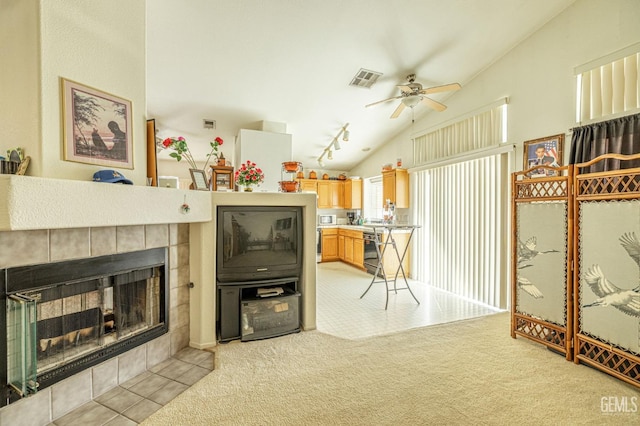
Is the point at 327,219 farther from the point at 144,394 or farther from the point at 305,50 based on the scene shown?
the point at 144,394

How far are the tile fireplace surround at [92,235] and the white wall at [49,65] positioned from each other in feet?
1.00

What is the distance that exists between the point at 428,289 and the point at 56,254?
4.82 metres

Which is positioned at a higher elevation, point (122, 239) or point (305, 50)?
point (305, 50)

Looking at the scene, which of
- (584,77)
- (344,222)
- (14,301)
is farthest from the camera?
(344,222)

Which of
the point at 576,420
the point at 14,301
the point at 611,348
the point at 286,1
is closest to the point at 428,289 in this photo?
the point at 611,348

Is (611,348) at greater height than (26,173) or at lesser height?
lesser

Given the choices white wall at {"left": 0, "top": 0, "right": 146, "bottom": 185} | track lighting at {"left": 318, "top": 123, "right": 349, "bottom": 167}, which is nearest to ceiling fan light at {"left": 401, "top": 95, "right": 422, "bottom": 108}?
track lighting at {"left": 318, "top": 123, "right": 349, "bottom": 167}

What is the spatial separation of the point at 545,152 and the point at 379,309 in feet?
9.27

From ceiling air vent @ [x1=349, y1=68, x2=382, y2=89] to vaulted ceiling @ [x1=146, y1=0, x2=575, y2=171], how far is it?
0.25 ft

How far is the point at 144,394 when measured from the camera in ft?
6.34

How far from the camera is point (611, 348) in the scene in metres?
2.09

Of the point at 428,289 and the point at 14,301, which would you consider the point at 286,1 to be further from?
the point at 428,289

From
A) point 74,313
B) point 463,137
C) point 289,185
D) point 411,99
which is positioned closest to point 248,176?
point 289,185

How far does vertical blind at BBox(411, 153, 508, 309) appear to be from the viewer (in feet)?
12.3
